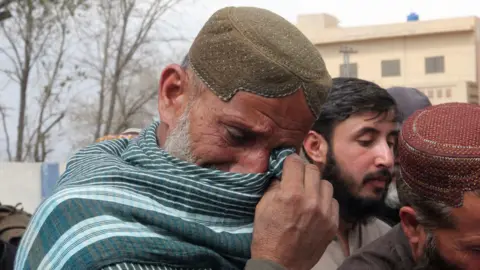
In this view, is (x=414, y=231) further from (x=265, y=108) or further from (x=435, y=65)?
(x=435, y=65)

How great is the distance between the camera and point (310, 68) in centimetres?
159

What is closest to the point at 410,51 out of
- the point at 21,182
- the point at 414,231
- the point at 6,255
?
the point at 21,182

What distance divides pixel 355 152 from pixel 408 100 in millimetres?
1072

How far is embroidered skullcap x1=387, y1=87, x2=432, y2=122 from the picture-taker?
3.96 metres

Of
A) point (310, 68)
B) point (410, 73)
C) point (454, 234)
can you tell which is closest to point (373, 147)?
point (454, 234)

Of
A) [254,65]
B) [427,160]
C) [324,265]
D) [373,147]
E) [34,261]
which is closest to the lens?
[34,261]

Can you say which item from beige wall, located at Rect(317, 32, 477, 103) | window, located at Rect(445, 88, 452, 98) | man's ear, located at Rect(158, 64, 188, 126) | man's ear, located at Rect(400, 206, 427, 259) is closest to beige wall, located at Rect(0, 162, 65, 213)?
man's ear, located at Rect(400, 206, 427, 259)

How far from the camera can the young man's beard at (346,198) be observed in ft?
10.0

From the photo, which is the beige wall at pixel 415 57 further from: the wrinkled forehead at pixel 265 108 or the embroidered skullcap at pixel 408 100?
the wrinkled forehead at pixel 265 108

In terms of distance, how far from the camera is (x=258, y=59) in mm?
1543

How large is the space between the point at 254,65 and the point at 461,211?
0.81m

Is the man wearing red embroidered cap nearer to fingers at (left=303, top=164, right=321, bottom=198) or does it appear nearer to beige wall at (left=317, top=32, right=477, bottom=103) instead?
fingers at (left=303, top=164, right=321, bottom=198)

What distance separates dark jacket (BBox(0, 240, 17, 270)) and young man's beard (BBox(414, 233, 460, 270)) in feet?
8.38

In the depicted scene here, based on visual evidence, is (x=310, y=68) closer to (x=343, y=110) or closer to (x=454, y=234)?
(x=454, y=234)
